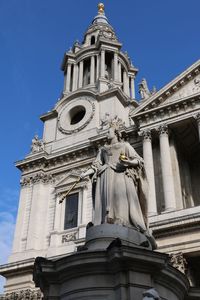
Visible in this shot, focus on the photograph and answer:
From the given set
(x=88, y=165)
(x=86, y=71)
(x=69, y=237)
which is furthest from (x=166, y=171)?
(x=86, y=71)

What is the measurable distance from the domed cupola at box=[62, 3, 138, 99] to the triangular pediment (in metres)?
9.42

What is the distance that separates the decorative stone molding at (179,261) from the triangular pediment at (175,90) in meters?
9.56

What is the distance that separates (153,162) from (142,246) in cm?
1800

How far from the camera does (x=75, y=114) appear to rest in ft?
110

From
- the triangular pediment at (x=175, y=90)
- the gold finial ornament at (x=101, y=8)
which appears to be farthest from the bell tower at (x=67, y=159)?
the gold finial ornament at (x=101, y=8)

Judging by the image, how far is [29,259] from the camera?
24.8 meters

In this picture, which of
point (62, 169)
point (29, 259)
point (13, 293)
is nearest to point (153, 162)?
point (62, 169)

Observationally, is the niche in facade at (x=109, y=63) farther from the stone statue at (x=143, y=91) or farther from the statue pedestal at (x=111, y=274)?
the statue pedestal at (x=111, y=274)

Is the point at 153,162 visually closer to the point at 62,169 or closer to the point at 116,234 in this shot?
the point at 62,169

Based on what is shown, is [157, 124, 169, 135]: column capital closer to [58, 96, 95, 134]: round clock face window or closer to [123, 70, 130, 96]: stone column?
[58, 96, 95, 134]: round clock face window

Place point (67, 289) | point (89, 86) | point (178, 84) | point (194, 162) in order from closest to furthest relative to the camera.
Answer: point (67, 289)
point (178, 84)
point (194, 162)
point (89, 86)

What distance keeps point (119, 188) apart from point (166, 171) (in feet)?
50.0

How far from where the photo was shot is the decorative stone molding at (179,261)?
19.2m

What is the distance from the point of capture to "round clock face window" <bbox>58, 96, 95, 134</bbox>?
31.7 metres
